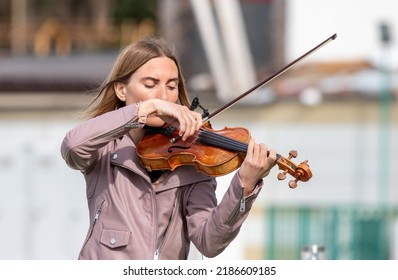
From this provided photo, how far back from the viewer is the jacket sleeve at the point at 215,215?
3838mm

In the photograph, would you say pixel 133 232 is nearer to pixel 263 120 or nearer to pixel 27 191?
pixel 27 191

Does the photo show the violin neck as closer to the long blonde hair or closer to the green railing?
the long blonde hair

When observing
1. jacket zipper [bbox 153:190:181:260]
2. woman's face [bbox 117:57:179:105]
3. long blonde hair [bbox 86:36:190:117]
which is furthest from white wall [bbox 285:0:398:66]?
jacket zipper [bbox 153:190:181:260]

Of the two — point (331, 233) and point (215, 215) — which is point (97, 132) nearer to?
point (215, 215)

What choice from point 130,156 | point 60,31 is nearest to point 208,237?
point 130,156

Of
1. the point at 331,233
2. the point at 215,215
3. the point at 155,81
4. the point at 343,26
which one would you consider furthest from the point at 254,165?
the point at 343,26

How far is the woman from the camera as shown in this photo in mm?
3869

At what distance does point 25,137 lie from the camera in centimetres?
1513

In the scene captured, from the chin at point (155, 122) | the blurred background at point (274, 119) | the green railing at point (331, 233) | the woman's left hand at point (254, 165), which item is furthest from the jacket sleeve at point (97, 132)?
the green railing at point (331, 233)

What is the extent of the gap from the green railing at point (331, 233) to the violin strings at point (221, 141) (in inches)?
273

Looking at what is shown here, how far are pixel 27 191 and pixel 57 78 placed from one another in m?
7.61

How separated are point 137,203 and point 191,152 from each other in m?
0.22

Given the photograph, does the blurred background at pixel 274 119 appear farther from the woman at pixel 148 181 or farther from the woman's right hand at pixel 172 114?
the woman's right hand at pixel 172 114

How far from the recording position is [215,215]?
12.8ft
